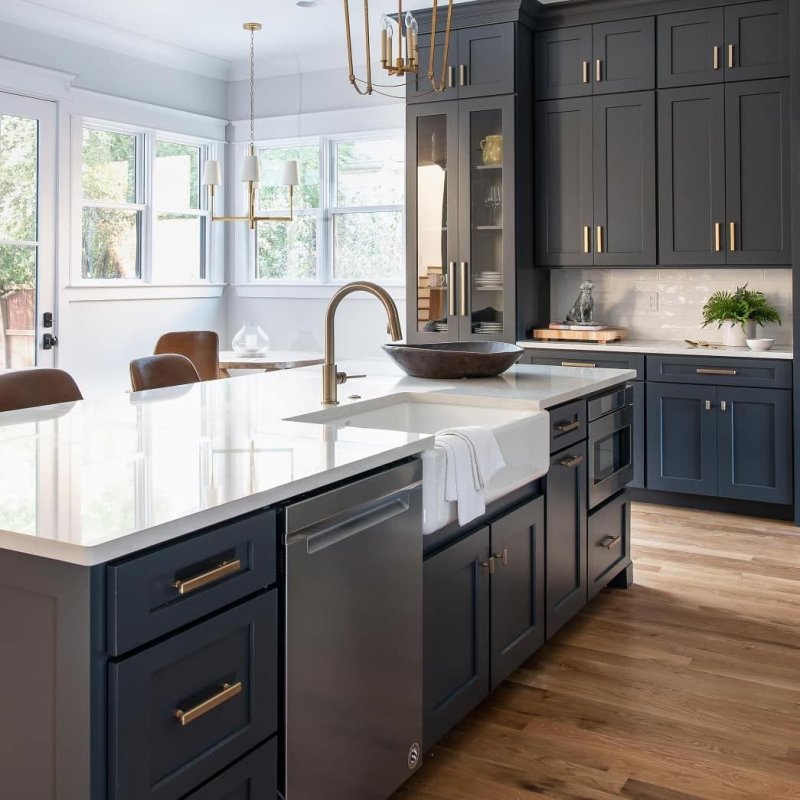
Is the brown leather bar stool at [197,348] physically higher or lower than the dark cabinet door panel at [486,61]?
lower

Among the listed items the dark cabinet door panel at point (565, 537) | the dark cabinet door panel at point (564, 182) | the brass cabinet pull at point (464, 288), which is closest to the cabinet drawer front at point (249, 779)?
the dark cabinet door panel at point (565, 537)

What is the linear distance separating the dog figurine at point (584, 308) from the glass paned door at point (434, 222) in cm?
70

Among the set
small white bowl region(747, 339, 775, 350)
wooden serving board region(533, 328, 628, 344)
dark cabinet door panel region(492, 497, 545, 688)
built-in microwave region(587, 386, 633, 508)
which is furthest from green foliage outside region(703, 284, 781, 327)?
dark cabinet door panel region(492, 497, 545, 688)

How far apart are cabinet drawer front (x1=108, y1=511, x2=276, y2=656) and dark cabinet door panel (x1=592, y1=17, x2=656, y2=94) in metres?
4.25

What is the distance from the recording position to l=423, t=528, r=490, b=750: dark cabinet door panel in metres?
2.24

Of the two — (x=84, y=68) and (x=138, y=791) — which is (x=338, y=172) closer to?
(x=84, y=68)

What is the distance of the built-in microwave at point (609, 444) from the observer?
3.29 meters

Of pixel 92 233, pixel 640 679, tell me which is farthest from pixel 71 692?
pixel 92 233

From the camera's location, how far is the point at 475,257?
5.42 m

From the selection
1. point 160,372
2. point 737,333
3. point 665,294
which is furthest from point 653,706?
point 665,294

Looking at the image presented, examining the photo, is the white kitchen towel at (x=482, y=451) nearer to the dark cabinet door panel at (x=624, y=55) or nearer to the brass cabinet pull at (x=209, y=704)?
the brass cabinet pull at (x=209, y=704)

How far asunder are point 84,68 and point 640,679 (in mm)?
4996

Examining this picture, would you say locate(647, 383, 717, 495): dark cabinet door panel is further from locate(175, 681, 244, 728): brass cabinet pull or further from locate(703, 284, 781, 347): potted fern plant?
locate(175, 681, 244, 728): brass cabinet pull

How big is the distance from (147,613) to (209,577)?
128mm
